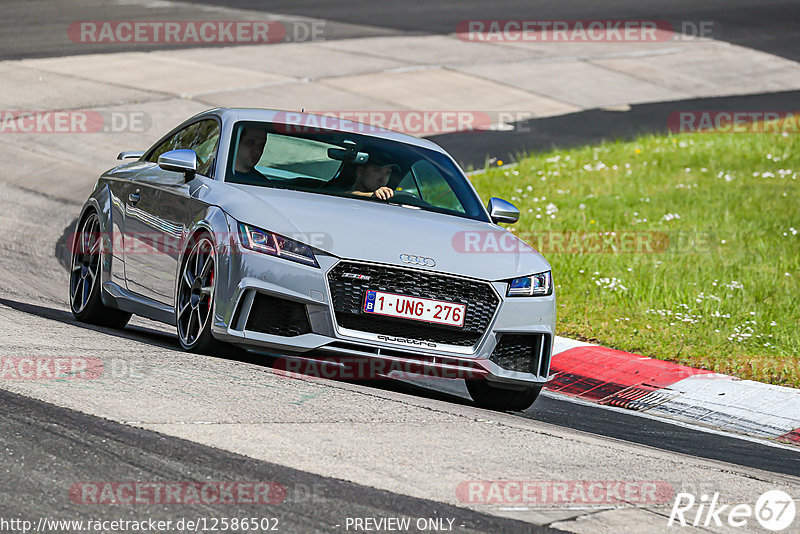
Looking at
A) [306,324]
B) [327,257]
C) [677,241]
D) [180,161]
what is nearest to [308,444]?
[306,324]

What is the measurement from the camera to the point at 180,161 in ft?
24.6

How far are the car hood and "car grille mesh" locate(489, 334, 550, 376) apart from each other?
366 millimetres

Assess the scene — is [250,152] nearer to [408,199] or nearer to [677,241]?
[408,199]

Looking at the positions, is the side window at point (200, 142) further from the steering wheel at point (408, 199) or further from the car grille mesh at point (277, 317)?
the car grille mesh at point (277, 317)

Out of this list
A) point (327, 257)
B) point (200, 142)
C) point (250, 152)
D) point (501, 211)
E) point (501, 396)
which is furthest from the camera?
point (200, 142)

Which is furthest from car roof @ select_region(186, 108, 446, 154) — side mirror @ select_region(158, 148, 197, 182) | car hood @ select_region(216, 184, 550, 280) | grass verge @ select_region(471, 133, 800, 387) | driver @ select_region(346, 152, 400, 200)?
grass verge @ select_region(471, 133, 800, 387)

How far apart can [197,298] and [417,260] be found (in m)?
1.28

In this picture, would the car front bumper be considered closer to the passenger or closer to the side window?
the passenger

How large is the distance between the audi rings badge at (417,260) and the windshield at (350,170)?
3.28ft

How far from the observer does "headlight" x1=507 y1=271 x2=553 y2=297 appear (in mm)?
7090

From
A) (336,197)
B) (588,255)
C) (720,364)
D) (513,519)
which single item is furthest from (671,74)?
(513,519)

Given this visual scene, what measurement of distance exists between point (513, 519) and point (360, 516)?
0.58 metres

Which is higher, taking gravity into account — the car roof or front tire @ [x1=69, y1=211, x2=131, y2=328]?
the car roof

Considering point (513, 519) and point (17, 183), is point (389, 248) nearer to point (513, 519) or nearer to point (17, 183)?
point (513, 519)
